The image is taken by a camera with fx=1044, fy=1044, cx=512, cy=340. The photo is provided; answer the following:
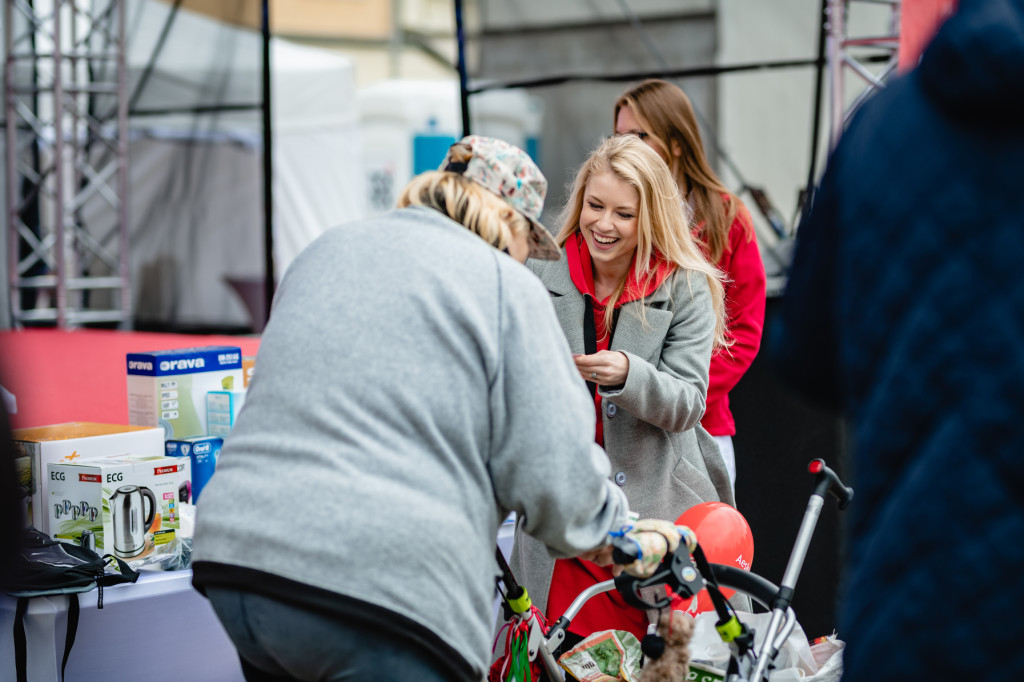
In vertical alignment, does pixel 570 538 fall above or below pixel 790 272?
below

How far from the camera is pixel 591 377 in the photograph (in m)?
1.98

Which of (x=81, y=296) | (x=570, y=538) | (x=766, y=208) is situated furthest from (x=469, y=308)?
(x=81, y=296)

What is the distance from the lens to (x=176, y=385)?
2580mm

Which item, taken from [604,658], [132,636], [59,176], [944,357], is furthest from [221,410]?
[59,176]

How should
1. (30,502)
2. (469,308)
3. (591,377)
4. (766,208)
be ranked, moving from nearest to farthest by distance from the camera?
(469,308) → (591,377) → (30,502) → (766,208)

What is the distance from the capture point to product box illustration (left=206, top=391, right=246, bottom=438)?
2561 mm

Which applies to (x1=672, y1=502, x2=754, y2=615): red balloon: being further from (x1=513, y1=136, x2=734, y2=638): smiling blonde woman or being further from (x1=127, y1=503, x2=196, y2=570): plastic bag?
(x1=127, y1=503, x2=196, y2=570): plastic bag

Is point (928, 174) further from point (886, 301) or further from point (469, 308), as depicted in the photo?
point (469, 308)

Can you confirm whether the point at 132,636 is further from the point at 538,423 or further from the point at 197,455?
the point at 538,423

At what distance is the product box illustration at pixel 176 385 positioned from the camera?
2.55 meters

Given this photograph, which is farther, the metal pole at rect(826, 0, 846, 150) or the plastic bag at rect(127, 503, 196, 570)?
the metal pole at rect(826, 0, 846, 150)

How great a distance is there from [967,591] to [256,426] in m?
0.84

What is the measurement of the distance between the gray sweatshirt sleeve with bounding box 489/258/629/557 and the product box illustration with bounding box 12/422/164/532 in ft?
4.28

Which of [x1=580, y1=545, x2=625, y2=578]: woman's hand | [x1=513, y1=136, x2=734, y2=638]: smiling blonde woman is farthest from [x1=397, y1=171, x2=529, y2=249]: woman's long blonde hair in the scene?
[x1=513, y1=136, x2=734, y2=638]: smiling blonde woman
